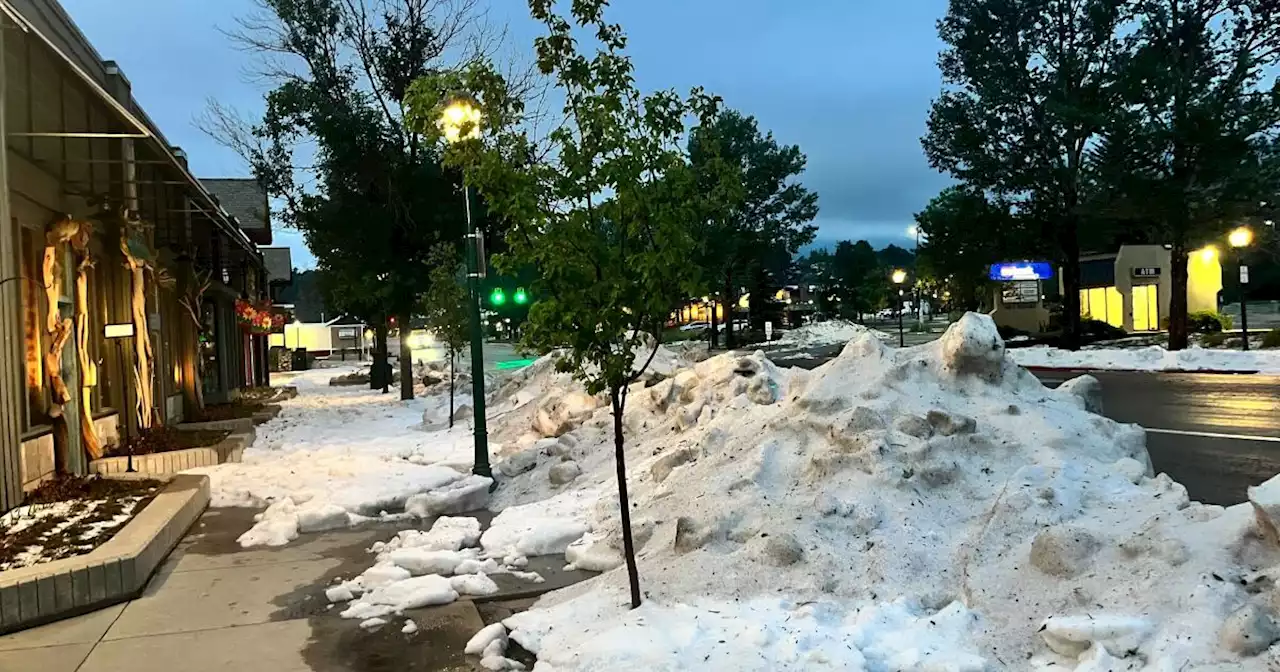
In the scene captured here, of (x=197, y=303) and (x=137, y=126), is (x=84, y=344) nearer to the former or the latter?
(x=137, y=126)

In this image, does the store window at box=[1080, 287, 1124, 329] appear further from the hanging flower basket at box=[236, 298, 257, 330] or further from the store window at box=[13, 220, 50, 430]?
the store window at box=[13, 220, 50, 430]

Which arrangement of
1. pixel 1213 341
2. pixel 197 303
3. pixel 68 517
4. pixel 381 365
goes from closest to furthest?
1. pixel 68 517
2. pixel 197 303
3. pixel 381 365
4. pixel 1213 341

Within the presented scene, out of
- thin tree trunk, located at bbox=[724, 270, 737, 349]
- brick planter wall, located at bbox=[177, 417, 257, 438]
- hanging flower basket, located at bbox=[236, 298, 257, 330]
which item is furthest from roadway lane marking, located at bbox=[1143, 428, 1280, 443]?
thin tree trunk, located at bbox=[724, 270, 737, 349]

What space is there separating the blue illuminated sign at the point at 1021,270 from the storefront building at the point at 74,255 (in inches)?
1309

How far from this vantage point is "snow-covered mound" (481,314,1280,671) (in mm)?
4391

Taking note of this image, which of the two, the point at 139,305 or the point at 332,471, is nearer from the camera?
the point at 332,471

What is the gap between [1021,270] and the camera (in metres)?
42.6

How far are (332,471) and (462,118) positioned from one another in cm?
716

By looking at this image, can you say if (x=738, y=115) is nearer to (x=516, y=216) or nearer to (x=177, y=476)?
(x=177, y=476)

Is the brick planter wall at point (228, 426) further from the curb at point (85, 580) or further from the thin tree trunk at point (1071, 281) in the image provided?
the thin tree trunk at point (1071, 281)

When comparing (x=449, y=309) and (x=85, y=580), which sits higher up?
(x=449, y=309)

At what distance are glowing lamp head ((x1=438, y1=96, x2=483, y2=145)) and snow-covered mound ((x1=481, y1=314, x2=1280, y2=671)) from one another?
9.81ft

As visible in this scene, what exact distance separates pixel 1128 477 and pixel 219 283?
72.4 feet

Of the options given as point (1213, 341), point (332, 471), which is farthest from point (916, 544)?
point (1213, 341)
